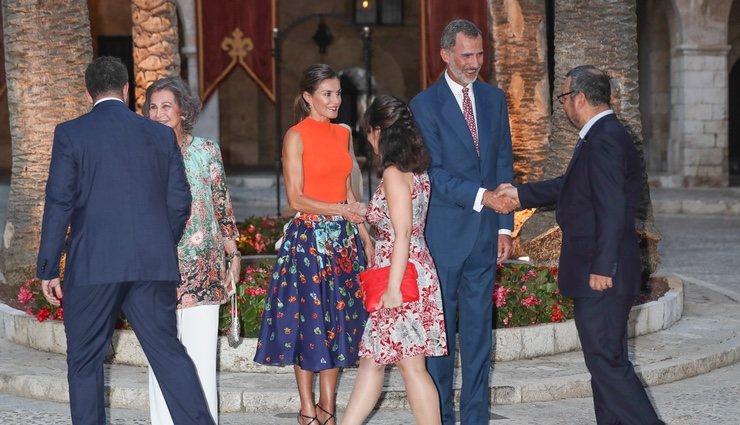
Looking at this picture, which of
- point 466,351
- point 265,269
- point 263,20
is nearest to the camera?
point 466,351

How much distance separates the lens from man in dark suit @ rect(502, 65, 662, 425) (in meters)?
5.79

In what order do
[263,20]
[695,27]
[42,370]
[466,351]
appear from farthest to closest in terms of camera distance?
[695,27], [263,20], [42,370], [466,351]

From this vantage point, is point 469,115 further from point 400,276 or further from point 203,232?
point 203,232

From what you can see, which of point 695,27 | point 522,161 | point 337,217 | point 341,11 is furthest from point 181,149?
point 341,11

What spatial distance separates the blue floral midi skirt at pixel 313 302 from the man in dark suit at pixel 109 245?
97 cm

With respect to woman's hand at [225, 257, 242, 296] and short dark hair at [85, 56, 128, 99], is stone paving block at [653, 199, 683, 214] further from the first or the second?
short dark hair at [85, 56, 128, 99]

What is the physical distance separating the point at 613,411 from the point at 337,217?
1642mm

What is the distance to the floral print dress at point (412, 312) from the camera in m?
5.84

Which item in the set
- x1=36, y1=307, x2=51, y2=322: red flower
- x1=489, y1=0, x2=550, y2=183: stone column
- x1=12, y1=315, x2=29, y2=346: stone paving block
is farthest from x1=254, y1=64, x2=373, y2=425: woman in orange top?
x1=489, y1=0, x2=550, y2=183: stone column

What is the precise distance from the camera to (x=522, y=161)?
1320 centimetres

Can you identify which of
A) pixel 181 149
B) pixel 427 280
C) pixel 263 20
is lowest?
pixel 427 280

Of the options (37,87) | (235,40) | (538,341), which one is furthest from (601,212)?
(235,40)

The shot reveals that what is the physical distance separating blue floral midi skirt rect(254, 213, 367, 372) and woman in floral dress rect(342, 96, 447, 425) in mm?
606

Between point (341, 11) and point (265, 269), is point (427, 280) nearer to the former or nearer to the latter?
point (265, 269)
